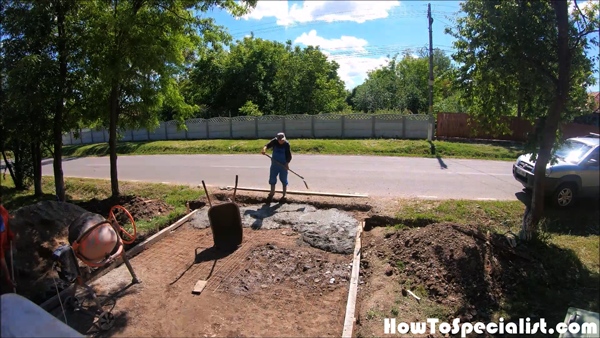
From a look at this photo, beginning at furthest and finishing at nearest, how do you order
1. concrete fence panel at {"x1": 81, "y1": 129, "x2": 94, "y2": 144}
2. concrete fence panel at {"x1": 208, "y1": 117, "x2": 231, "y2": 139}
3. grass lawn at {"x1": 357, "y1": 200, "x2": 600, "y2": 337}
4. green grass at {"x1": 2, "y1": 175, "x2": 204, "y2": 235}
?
concrete fence panel at {"x1": 81, "y1": 129, "x2": 94, "y2": 144} → concrete fence panel at {"x1": 208, "y1": 117, "x2": 231, "y2": 139} → green grass at {"x1": 2, "y1": 175, "x2": 204, "y2": 235} → grass lawn at {"x1": 357, "y1": 200, "x2": 600, "y2": 337}

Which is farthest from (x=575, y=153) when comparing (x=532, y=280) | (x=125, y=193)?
(x=125, y=193)

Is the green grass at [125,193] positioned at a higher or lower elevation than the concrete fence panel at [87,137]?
lower

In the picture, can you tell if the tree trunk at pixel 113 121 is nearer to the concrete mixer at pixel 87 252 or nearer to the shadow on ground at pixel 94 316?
the concrete mixer at pixel 87 252

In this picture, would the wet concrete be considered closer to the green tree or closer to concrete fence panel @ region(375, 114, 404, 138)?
the green tree

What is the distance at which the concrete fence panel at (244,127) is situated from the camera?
81.3ft

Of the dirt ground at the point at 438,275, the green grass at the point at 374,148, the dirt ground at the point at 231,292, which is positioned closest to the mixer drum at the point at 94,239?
the dirt ground at the point at 231,292

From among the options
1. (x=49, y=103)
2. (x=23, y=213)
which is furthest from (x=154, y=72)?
(x=23, y=213)

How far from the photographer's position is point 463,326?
4062mm

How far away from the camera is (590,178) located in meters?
7.85

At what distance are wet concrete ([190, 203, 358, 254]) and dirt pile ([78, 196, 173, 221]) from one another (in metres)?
0.98

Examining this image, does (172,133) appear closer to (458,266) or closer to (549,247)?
(458,266)

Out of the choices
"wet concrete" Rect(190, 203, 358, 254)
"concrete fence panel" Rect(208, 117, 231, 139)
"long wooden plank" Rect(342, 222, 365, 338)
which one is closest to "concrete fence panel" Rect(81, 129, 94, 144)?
"concrete fence panel" Rect(208, 117, 231, 139)

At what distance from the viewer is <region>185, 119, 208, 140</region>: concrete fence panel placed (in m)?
26.4

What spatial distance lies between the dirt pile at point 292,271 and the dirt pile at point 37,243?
2537mm
